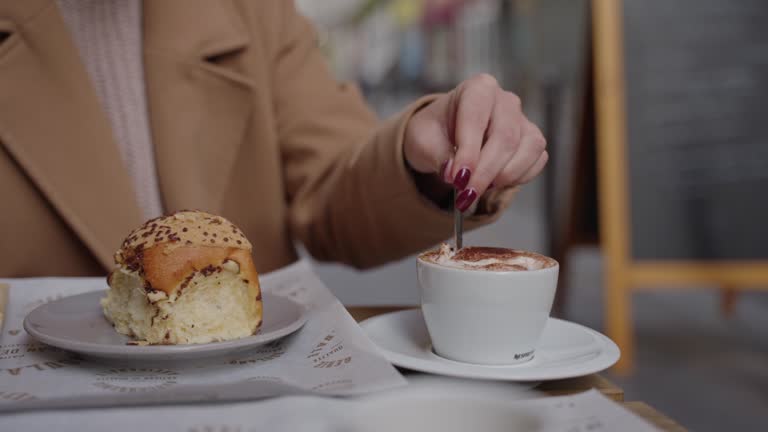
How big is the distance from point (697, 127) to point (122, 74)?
1714mm

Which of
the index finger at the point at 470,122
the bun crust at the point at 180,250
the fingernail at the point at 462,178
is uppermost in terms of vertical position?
the index finger at the point at 470,122

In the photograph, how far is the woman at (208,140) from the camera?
3.26ft

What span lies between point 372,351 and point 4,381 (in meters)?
0.29

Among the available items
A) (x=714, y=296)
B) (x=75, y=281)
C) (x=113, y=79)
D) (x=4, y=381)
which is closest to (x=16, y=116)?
(x=113, y=79)

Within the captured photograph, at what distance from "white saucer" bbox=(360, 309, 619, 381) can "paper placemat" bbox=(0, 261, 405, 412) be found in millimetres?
39

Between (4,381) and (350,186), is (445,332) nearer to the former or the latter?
(4,381)

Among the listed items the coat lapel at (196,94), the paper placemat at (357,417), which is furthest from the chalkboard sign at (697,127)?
the paper placemat at (357,417)

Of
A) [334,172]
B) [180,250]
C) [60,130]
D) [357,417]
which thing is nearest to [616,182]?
[334,172]

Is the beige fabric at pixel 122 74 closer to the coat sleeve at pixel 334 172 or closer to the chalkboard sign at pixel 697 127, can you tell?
the coat sleeve at pixel 334 172

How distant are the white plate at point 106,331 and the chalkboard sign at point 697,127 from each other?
173 centimetres

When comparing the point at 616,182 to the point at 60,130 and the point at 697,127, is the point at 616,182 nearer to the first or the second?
the point at 697,127

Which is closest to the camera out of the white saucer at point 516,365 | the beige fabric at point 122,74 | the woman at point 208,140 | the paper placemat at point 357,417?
the paper placemat at point 357,417

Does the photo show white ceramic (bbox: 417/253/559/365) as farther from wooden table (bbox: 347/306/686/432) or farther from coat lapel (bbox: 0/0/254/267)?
coat lapel (bbox: 0/0/254/267)

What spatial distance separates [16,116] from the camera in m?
1.01
